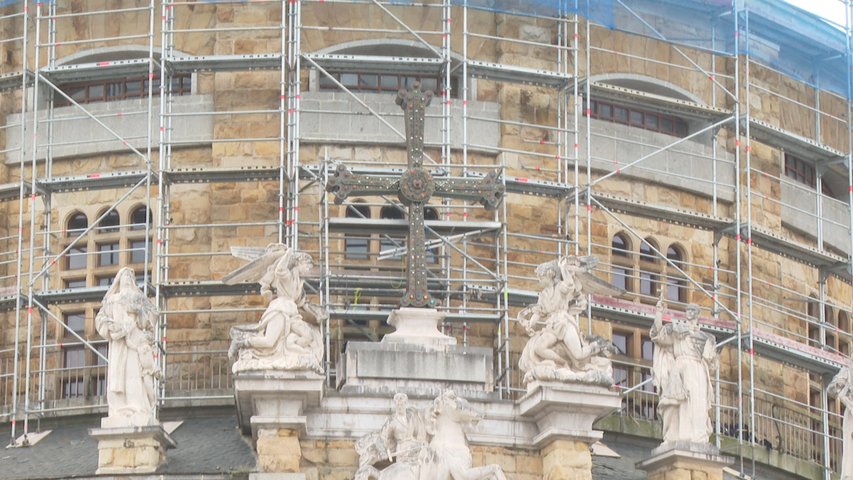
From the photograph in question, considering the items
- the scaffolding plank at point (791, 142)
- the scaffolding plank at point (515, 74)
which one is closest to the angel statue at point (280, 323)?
the scaffolding plank at point (515, 74)

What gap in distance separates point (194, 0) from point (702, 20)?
33.0ft

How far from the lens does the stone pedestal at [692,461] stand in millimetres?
53875

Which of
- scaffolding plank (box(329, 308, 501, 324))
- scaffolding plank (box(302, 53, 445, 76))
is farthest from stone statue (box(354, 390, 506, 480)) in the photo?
scaffolding plank (box(302, 53, 445, 76))

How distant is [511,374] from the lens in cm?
6000

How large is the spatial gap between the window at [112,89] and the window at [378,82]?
108 inches

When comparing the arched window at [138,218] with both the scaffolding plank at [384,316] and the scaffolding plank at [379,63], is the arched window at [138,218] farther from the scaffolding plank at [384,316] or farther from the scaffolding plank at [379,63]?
the scaffolding plank at [384,316]

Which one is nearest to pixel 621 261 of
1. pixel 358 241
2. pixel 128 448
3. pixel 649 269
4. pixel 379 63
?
pixel 649 269

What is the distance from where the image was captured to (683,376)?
5453 centimetres

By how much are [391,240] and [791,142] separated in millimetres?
9390

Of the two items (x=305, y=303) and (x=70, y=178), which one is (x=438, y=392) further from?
(x=70, y=178)

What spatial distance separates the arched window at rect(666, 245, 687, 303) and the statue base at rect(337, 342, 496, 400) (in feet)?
35.5

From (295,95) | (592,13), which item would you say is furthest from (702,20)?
(295,95)

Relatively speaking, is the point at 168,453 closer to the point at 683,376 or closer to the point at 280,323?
the point at 280,323

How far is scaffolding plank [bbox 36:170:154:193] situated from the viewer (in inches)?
2379
